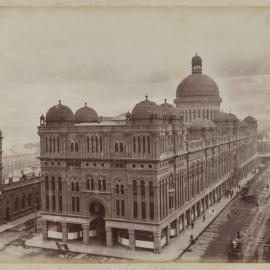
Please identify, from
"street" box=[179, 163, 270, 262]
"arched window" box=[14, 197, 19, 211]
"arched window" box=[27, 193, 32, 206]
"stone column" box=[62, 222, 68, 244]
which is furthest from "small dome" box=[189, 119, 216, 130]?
"arched window" box=[14, 197, 19, 211]

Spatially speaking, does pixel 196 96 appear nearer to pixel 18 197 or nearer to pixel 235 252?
pixel 18 197

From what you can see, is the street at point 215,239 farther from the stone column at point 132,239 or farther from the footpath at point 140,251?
the stone column at point 132,239

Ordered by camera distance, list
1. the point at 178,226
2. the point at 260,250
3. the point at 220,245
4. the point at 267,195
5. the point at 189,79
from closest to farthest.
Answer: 1. the point at 260,250
2. the point at 220,245
3. the point at 178,226
4. the point at 267,195
5. the point at 189,79

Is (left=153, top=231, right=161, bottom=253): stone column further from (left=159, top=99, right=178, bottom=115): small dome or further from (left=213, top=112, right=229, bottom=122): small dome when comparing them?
(left=213, top=112, right=229, bottom=122): small dome

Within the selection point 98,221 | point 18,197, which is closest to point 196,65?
point 18,197

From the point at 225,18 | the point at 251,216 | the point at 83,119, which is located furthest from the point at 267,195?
the point at 225,18

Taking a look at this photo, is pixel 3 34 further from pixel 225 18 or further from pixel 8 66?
pixel 225 18

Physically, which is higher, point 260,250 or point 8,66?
point 8,66
